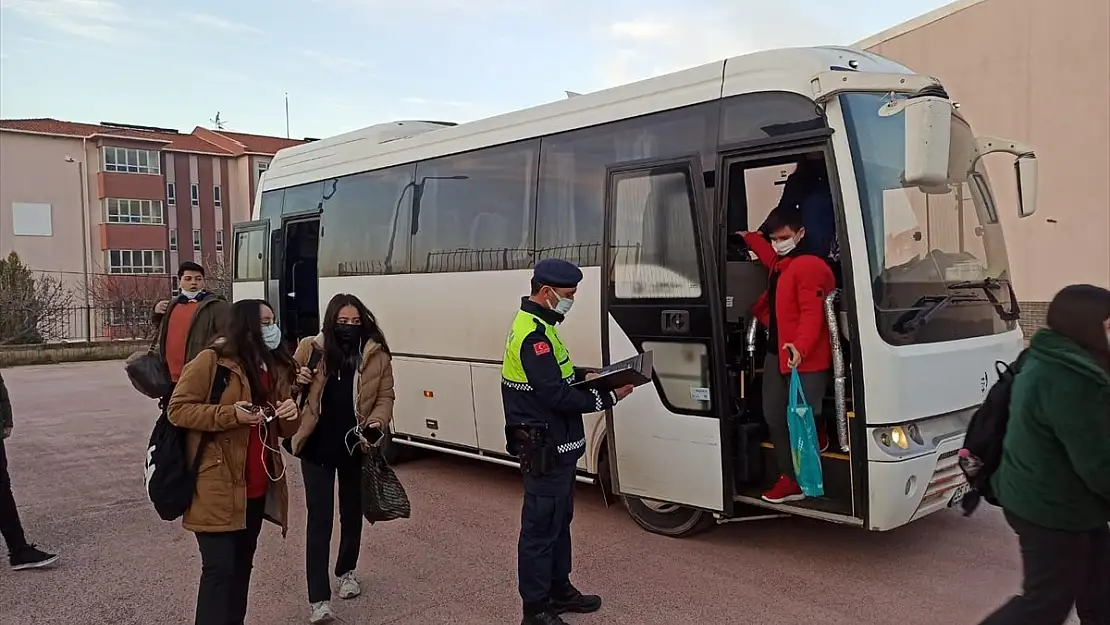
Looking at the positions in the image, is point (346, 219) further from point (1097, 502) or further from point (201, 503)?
point (1097, 502)

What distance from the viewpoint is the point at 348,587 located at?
5.17 m

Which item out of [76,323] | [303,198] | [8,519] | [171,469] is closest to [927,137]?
[171,469]

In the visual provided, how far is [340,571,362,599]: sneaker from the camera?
16.9 ft

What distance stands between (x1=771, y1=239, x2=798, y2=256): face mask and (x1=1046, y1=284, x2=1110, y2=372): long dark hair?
7.80 feet

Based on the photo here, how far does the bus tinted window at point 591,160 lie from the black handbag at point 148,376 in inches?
117

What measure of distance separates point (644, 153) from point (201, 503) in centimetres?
379

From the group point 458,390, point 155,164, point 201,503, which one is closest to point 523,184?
point 458,390

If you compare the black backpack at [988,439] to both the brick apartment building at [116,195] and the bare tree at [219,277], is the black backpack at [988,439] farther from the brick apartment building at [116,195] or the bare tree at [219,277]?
the brick apartment building at [116,195]

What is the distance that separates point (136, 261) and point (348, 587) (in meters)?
49.5

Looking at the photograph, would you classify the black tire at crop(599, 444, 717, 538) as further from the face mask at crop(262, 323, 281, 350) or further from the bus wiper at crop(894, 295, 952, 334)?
the face mask at crop(262, 323, 281, 350)

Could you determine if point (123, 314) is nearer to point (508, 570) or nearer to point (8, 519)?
point (8, 519)

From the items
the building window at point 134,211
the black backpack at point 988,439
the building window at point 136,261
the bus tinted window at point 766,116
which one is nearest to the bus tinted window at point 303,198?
the bus tinted window at point 766,116

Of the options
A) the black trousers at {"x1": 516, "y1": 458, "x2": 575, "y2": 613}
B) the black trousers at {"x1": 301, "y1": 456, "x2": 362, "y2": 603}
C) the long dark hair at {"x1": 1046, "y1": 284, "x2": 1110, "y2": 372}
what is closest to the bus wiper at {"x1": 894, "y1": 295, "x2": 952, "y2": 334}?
the long dark hair at {"x1": 1046, "y1": 284, "x2": 1110, "y2": 372}

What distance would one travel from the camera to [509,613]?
4898 millimetres
